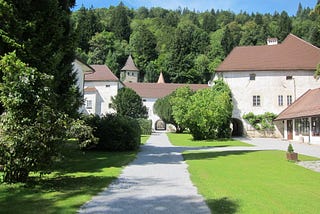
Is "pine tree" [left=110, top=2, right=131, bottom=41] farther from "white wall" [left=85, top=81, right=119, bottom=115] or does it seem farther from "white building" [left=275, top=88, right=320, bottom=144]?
"white building" [left=275, top=88, right=320, bottom=144]

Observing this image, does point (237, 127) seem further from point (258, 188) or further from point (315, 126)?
point (258, 188)

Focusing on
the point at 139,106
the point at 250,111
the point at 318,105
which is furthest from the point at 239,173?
the point at 139,106

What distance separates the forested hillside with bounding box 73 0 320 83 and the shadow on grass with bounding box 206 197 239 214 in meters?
79.1

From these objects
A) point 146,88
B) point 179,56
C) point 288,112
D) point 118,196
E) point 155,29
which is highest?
point 155,29

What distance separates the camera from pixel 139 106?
58.5 metres

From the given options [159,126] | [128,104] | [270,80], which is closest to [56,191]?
[270,80]

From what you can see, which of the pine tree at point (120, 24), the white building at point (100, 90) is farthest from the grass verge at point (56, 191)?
the pine tree at point (120, 24)

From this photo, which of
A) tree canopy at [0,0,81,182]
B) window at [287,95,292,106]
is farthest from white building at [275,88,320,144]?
tree canopy at [0,0,81,182]

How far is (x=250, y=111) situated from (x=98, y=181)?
127 feet

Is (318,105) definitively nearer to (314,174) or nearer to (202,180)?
(314,174)

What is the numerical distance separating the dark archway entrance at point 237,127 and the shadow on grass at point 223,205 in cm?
4058

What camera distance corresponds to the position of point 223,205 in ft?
24.8

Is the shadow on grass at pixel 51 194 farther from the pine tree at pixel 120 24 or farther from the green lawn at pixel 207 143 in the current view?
the pine tree at pixel 120 24

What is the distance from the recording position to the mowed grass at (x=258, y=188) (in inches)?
295
